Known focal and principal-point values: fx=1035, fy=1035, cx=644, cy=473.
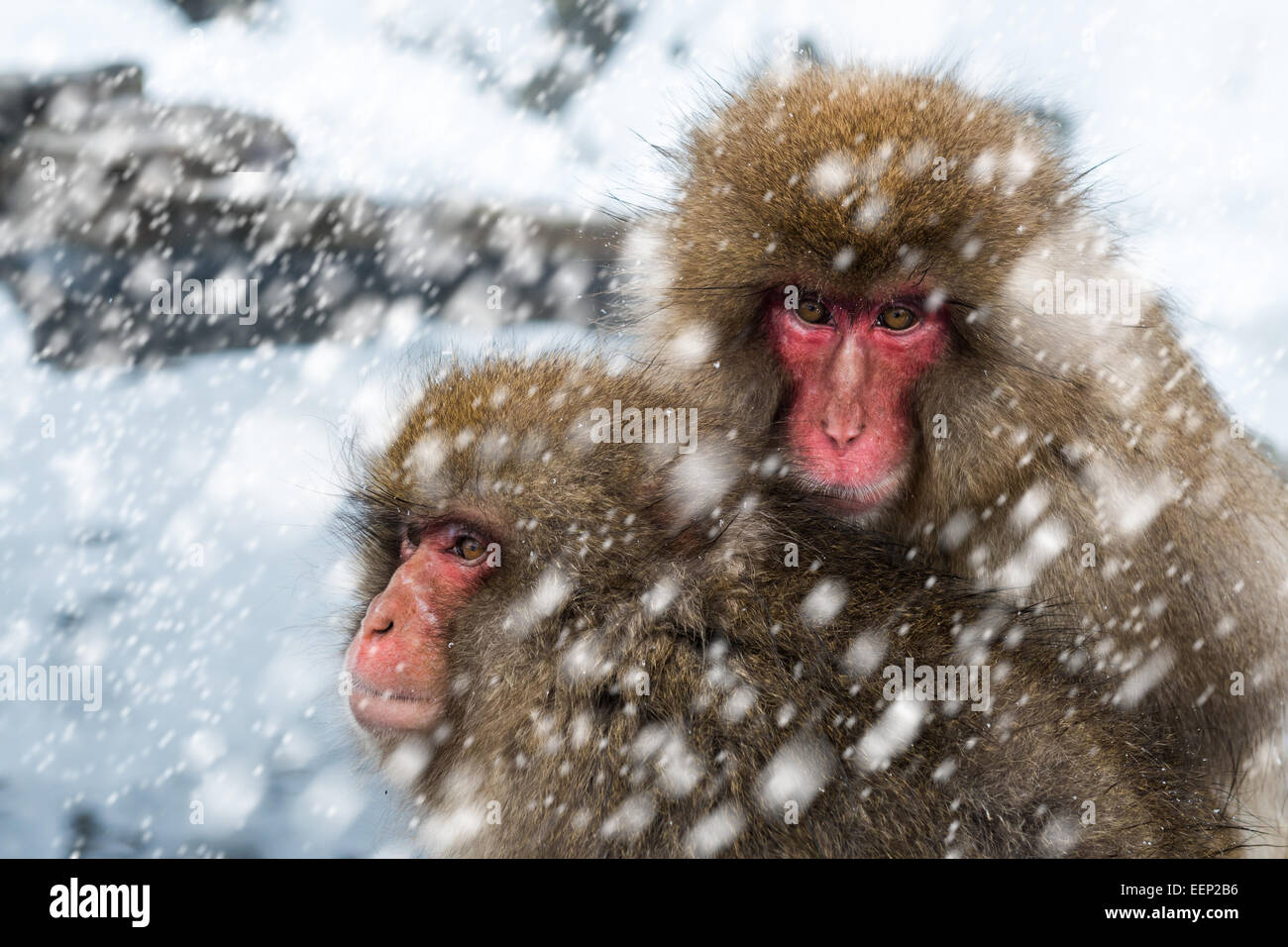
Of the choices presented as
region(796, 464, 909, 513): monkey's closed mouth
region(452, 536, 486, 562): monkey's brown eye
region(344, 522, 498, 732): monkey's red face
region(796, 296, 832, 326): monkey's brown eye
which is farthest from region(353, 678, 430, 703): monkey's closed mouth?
region(796, 296, 832, 326): monkey's brown eye

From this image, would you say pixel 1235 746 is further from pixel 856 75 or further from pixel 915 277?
pixel 856 75

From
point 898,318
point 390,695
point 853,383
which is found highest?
point 898,318

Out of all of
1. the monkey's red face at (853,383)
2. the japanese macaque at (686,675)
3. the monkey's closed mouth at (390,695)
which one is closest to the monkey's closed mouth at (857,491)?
the monkey's red face at (853,383)

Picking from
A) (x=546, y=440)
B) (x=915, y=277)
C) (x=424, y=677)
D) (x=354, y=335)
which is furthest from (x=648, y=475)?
(x=354, y=335)

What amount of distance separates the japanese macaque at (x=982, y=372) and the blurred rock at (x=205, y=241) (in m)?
0.68

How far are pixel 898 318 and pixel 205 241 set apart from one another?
254 centimetres

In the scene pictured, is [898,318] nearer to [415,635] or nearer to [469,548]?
[469,548]

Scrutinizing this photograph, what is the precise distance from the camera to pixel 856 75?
276 cm

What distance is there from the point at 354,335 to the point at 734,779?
200cm

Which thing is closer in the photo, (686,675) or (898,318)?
(686,675)

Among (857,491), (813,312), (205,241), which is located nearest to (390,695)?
(857,491)

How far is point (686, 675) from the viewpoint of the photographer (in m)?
1.77

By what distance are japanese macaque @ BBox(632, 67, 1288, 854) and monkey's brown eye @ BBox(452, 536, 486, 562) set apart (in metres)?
0.78

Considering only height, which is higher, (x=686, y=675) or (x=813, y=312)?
(x=813, y=312)
